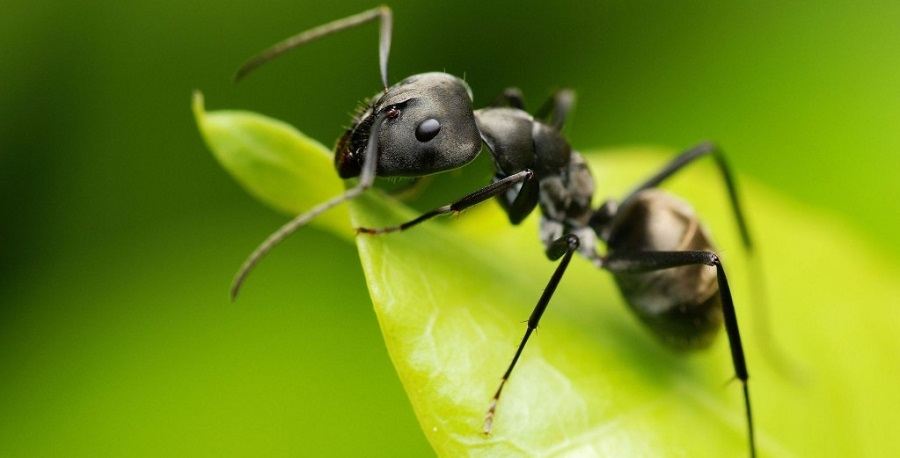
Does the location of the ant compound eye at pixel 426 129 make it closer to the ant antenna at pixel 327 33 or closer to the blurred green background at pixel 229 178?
the ant antenna at pixel 327 33

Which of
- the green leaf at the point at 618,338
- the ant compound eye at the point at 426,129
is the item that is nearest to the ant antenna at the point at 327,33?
the ant compound eye at the point at 426,129

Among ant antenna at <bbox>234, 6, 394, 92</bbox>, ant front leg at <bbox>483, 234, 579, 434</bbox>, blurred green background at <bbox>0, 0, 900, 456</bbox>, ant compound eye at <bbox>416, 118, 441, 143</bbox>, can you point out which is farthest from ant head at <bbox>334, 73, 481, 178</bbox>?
blurred green background at <bbox>0, 0, 900, 456</bbox>

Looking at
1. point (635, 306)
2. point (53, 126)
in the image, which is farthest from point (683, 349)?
point (53, 126)

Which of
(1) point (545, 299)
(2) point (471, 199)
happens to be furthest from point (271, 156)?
A: (1) point (545, 299)

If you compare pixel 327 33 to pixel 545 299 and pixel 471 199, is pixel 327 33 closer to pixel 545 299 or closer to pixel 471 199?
pixel 471 199

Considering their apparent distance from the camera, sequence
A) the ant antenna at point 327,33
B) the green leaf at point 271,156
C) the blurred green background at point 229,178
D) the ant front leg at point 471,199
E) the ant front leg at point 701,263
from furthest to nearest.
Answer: the blurred green background at point 229,178 < the ant antenna at point 327,33 < the ant front leg at point 701,263 < the ant front leg at point 471,199 < the green leaf at point 271,156

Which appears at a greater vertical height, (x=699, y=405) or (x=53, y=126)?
(x=53, y=126)

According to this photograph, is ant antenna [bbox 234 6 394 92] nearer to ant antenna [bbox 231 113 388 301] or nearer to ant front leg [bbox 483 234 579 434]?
ant antenna [bbox 231 113 388 301]

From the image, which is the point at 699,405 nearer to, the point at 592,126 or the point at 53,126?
the point at 592,126
